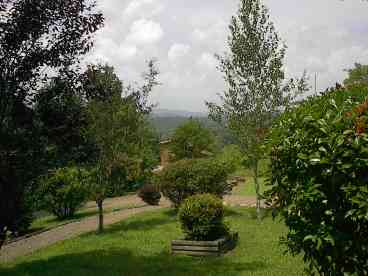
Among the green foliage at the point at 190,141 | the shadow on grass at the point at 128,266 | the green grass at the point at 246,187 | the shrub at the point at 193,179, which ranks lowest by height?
the shadow on grass at the point at 128,266

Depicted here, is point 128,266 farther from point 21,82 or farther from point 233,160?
point 233,160

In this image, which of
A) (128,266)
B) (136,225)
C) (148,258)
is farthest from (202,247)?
(136,225)

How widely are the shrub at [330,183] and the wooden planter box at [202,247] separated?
676 centimetres

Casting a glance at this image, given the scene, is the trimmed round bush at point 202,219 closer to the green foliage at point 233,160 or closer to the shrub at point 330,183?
the shrub at point 330,183

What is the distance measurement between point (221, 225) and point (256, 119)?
711 cm

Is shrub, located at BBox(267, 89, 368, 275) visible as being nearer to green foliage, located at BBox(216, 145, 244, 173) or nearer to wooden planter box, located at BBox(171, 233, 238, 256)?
wooden planter box, located at BBox(171, 233, 238, 256)

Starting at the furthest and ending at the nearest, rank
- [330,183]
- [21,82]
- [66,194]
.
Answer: [66,194] < [21,82] < [330,183]

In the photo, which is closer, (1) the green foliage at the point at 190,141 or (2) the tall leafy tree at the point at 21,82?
(2) the tall leafy tree at the point at 21,82

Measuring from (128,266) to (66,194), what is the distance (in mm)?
11661

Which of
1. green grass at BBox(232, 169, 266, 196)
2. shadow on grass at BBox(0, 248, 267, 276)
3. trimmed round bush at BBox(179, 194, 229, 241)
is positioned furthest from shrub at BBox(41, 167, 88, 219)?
green grass at BBox(232, 169, 266, 196)

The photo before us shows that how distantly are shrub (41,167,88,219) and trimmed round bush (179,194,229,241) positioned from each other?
8.04 m

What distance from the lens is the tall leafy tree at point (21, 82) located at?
897cm

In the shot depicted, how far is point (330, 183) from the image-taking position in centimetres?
455

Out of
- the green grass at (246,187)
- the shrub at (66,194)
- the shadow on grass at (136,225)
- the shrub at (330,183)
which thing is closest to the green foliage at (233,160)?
the green grass at (246,187)
